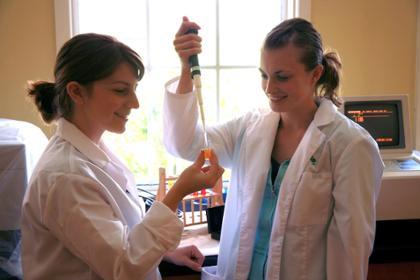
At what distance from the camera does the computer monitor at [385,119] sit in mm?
1697

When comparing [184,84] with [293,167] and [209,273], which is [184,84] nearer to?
[293,167]

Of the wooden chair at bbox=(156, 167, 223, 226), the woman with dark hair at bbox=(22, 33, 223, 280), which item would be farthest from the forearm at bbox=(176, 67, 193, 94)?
the wooden chair at bbox=(156, 167, 223, 226)

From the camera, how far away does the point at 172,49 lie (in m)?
2.08

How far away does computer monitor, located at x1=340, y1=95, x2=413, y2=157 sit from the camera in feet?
5.57

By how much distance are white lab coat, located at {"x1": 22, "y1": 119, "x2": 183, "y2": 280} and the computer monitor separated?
1.07 m

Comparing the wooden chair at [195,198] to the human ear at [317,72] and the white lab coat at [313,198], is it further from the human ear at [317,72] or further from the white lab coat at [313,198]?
the human ear at [317,72]

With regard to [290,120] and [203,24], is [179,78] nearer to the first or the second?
[290,120]

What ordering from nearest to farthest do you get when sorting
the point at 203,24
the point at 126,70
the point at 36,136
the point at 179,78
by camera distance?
the point at 126,70 → the point at 179,78 → the point at 36,136 → the point at 203,24

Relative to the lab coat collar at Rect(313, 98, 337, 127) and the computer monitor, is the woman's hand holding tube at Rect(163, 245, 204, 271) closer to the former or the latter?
the lab coat collar at Rect(313, 98, 337, 127)

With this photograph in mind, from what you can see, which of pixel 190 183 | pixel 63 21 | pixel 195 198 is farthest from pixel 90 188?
pixel 63 21

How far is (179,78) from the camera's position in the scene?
1227 mm

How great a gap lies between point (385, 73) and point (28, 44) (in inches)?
70.4

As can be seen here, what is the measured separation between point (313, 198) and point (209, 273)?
1.52 feet

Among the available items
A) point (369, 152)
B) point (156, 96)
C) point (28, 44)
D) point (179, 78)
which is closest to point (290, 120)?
point (369, 152)
